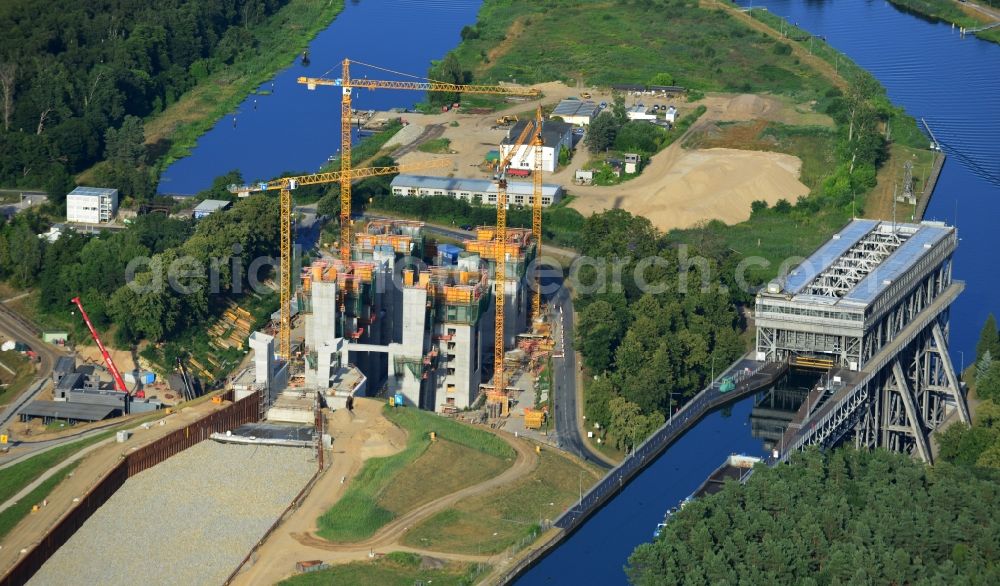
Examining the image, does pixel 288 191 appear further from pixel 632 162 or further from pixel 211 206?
pixel 632 162

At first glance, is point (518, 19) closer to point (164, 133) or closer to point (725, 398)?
point (164, 133)

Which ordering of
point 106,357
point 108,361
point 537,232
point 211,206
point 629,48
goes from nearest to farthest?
1. point 108,361
2. point 106,357
3. point 537,232
4. point 211,206
5. point 629,48

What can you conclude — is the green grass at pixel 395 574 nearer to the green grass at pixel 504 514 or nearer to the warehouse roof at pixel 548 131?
the green grass at pixel 504 514

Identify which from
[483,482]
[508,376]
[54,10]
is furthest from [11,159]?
[483,482]

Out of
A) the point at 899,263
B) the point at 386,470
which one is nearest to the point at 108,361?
the point at 386,470

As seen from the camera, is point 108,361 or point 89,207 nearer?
point 108,361

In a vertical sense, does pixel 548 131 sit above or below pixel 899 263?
above
